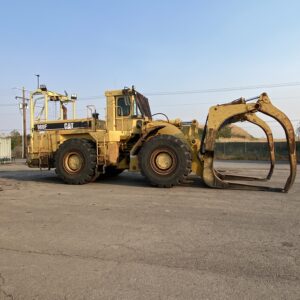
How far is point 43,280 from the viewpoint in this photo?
443cm

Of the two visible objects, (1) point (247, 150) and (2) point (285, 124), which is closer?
(2) point (285, 124)

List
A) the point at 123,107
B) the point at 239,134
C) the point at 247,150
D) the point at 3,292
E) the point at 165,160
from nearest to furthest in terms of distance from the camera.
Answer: the point at 3,292 < the point at 165,160 < the point at 123,107 < the point at 247,150 < the point at 239,134

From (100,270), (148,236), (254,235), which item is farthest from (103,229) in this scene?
(254,235)

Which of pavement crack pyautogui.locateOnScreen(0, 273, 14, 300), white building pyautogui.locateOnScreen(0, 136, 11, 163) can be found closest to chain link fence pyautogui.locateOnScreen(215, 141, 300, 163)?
white building pyautogui.locateOnScreen(0, 136, 11, 163)

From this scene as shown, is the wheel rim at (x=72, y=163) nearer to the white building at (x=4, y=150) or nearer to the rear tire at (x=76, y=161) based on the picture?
the rear tire at (x=76, y=161)

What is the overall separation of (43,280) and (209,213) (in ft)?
Answer: 13.7

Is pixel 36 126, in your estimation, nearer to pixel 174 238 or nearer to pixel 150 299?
pixel 174 238

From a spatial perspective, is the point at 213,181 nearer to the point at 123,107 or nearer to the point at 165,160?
the point at 165,160

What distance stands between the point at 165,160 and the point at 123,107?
253cm

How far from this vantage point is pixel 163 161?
38.8ft

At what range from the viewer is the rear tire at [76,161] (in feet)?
42.2

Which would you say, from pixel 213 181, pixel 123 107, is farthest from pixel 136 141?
pixel 213 181

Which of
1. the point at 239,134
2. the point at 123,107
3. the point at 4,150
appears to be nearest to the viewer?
the point at 123,107

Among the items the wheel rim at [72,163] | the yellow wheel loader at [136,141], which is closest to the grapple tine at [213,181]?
the yellow wheel loader at [136,141]
